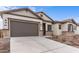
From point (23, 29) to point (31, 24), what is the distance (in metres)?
0.31

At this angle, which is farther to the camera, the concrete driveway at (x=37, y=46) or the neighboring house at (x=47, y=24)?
the neighboring house at (x=47, y=24)

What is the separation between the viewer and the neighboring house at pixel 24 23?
3.85 meters

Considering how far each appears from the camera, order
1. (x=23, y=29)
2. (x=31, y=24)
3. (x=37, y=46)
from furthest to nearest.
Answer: (x=31, y=24)
(x=23, y=29)
(x=37, y=46)

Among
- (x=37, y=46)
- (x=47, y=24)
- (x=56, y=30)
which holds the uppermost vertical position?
(x=47, y=24)

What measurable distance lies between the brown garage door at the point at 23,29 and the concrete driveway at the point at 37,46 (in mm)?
168

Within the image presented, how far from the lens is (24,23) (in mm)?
4109

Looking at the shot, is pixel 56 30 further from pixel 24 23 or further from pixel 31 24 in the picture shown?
pixel 24 23

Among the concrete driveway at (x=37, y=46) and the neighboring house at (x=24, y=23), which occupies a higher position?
the neighboring house at (x=24, y=23)

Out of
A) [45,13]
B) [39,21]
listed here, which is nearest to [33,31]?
[39,21]

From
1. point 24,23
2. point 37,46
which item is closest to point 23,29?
point 24,23

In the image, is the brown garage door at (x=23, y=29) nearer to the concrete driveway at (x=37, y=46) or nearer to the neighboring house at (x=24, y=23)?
the neighboring house at (x=24, y=23)

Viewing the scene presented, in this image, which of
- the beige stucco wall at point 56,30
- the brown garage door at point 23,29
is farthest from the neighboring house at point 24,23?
the beige stucco wall at point 56,30

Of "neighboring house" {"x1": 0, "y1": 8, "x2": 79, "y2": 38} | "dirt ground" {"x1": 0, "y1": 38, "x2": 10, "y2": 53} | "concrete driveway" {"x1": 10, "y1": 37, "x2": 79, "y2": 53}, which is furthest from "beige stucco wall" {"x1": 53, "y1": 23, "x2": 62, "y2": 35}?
"dirt ground" {"x1": 0, "y1": 38, "x2": 10, "y2": 53}

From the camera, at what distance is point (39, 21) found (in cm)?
417
